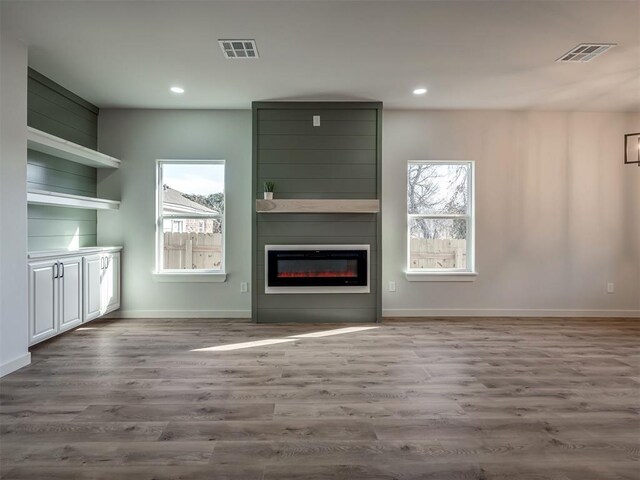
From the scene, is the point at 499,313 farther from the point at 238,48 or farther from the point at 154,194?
the point at 154,194

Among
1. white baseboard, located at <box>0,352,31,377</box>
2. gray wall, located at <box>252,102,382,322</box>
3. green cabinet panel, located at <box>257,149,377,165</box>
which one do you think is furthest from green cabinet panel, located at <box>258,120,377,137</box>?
white baseboard, located at <box>0,352,31,377</box>

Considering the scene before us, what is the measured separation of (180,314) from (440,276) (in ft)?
12.0

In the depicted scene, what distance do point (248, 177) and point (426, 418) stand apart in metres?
3.68

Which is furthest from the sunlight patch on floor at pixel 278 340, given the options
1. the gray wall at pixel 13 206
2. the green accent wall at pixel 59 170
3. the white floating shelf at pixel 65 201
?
the green accent wall at pixel 59 170

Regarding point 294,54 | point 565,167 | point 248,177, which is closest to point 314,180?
point 248,177

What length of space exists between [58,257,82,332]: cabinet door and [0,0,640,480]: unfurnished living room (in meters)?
0.03

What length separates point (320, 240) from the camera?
4.48 metres

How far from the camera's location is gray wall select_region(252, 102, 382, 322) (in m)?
4.43

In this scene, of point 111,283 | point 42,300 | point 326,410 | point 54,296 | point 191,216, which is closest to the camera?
point 326,410

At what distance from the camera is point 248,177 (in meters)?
4.72

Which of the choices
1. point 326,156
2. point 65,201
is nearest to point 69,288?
point 65,201

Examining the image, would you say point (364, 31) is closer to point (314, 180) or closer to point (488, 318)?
point (314, 180)

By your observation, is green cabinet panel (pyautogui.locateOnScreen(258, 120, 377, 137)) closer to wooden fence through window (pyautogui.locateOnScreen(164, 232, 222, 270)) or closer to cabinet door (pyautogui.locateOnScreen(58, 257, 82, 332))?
wooden fence through window (pyautogui.locateOnScreen(164, 232, 222, 270))

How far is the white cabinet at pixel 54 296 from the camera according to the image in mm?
3162
